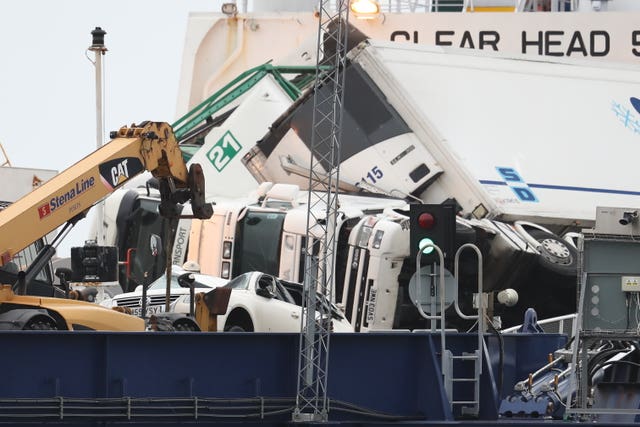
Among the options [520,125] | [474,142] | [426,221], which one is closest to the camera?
[426,221]

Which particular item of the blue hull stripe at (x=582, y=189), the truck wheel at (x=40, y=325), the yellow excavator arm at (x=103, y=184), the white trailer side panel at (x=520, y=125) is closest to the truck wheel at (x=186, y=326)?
the yellow excavator arm at (x=103, y=184)

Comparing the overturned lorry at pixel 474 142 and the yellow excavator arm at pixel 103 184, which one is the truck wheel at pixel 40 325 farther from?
the overturned lorry at pixel 474 142

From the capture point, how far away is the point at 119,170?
936 inches

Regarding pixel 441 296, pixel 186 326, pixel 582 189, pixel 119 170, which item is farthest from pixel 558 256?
pixel 441 296

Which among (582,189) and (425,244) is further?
(582,189)

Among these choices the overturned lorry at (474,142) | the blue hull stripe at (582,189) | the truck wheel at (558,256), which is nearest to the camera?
the truck wheel at (558,256)

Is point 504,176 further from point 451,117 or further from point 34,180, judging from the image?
point 34,180

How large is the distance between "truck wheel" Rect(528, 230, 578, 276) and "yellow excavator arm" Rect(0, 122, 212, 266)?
9284 millimetres

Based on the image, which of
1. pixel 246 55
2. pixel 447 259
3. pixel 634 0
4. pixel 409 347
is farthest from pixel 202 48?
pixel 409 347

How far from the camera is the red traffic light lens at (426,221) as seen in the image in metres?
22.5

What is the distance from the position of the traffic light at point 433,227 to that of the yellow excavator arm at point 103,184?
338 cm

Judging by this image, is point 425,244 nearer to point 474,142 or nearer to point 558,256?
point 558,256

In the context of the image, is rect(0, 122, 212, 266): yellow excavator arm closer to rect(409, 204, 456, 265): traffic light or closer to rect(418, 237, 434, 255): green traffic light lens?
rect(409, 204, 456, 265): traffic light

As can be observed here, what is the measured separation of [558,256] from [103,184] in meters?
11.6
